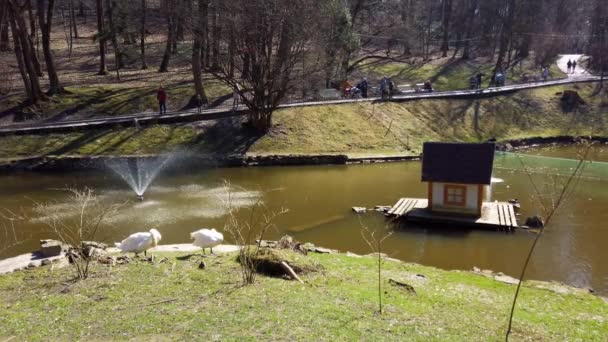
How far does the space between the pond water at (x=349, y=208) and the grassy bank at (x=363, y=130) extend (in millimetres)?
2923

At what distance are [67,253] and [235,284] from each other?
542cm

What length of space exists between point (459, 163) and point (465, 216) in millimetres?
2333

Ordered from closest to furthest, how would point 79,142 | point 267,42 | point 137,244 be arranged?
1. point 137,244
2. point 79,142
3. point 267,42

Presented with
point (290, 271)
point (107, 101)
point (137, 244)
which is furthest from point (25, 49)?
point (290, 271)

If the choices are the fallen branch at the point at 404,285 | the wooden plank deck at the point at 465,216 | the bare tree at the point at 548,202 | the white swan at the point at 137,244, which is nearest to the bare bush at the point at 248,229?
the white swan at the point at 137,244

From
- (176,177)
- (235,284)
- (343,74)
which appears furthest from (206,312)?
(343,74)

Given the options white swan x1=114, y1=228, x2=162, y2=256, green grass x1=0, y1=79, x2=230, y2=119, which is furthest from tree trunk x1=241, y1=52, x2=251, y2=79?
Answer: white swan x1=114, y1=228, x2=162, y2=256

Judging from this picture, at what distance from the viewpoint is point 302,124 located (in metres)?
39.0

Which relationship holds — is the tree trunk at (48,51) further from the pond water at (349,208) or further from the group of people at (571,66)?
the group of people at (571,66)

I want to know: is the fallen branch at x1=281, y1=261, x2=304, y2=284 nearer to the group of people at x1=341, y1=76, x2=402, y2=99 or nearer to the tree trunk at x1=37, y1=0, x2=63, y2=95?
the tree trunk at x1=37, y1=0, x2=63, y2=95

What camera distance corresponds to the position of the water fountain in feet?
97.2

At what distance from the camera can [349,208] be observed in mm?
24953

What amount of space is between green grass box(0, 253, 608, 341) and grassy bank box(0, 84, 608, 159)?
20306 mm

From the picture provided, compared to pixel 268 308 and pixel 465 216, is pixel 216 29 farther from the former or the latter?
pixel 268 308
